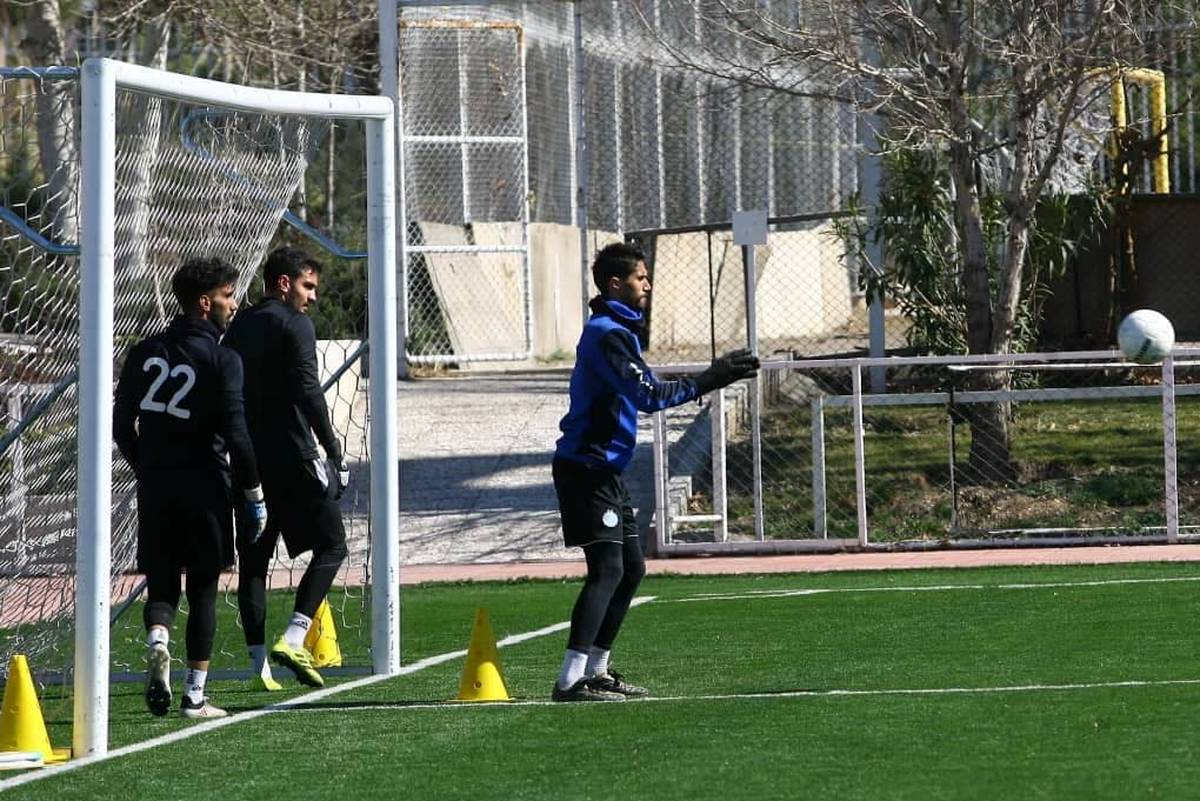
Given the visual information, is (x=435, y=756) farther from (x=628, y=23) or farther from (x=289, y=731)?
(x=628, y=23)

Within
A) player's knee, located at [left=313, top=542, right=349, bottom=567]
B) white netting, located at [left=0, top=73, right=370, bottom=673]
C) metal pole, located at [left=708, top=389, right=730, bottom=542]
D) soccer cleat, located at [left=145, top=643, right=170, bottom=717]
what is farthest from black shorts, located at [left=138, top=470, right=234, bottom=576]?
metal pole, located at [left=708, top=389, right=730, bottom=542]

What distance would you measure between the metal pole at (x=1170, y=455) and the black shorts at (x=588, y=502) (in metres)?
8.41

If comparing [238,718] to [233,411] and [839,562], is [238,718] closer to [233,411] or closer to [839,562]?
[233,411]

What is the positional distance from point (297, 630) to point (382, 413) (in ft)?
3.88

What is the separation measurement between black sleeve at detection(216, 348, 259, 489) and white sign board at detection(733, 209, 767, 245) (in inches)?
371

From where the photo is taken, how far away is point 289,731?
26.7 feet

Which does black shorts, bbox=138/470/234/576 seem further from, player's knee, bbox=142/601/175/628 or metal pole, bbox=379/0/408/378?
metal pole, bbox=379/0/408/378

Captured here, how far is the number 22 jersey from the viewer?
27.6 ft

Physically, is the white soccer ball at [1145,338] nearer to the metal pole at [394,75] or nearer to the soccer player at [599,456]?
the soccer player at [599,456]

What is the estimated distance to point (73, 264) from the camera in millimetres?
10273

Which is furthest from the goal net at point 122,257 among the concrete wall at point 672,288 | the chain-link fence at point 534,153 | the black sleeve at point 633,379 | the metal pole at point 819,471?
the chain-link fence at point 534,153

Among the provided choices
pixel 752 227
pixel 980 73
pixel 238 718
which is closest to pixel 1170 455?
pixel 752 227

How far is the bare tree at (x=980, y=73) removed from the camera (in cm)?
1703

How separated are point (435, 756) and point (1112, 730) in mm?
2420
